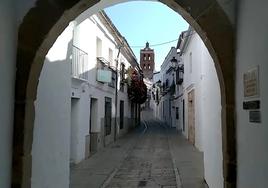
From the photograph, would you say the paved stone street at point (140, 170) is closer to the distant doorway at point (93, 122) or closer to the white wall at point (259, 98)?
the distant doorway at point (93, 122)

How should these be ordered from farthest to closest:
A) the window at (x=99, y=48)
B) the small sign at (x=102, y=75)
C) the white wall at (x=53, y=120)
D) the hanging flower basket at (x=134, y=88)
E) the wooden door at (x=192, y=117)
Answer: the hanging flower basket at (x=134, y=88), the wooden door at (x=192, y=117), the window at (x=99, y=48), the small sign at (x=102, y=75), the white wall at (x=53, y=120)

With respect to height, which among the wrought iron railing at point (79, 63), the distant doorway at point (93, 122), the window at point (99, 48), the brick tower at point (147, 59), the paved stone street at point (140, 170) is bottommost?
the paved stone street at point (140, 170)

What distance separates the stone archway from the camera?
366 cm

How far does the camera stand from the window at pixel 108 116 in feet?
50.1

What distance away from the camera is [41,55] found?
387 centimetres

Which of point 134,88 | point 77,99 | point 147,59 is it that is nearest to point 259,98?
point 77,99

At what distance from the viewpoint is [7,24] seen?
350 cm

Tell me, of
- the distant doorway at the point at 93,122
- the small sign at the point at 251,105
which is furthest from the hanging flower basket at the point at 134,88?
the small sign at the point at 251,105

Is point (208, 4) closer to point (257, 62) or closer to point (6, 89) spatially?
point (257, 62)

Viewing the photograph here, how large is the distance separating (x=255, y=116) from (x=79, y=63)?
7.89m

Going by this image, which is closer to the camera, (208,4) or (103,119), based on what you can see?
(208,4)

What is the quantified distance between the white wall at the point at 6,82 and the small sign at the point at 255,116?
2.14 metres

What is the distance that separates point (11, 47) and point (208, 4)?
76.2 inches

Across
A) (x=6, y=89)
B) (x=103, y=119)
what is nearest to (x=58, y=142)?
(x=6, y=89)
